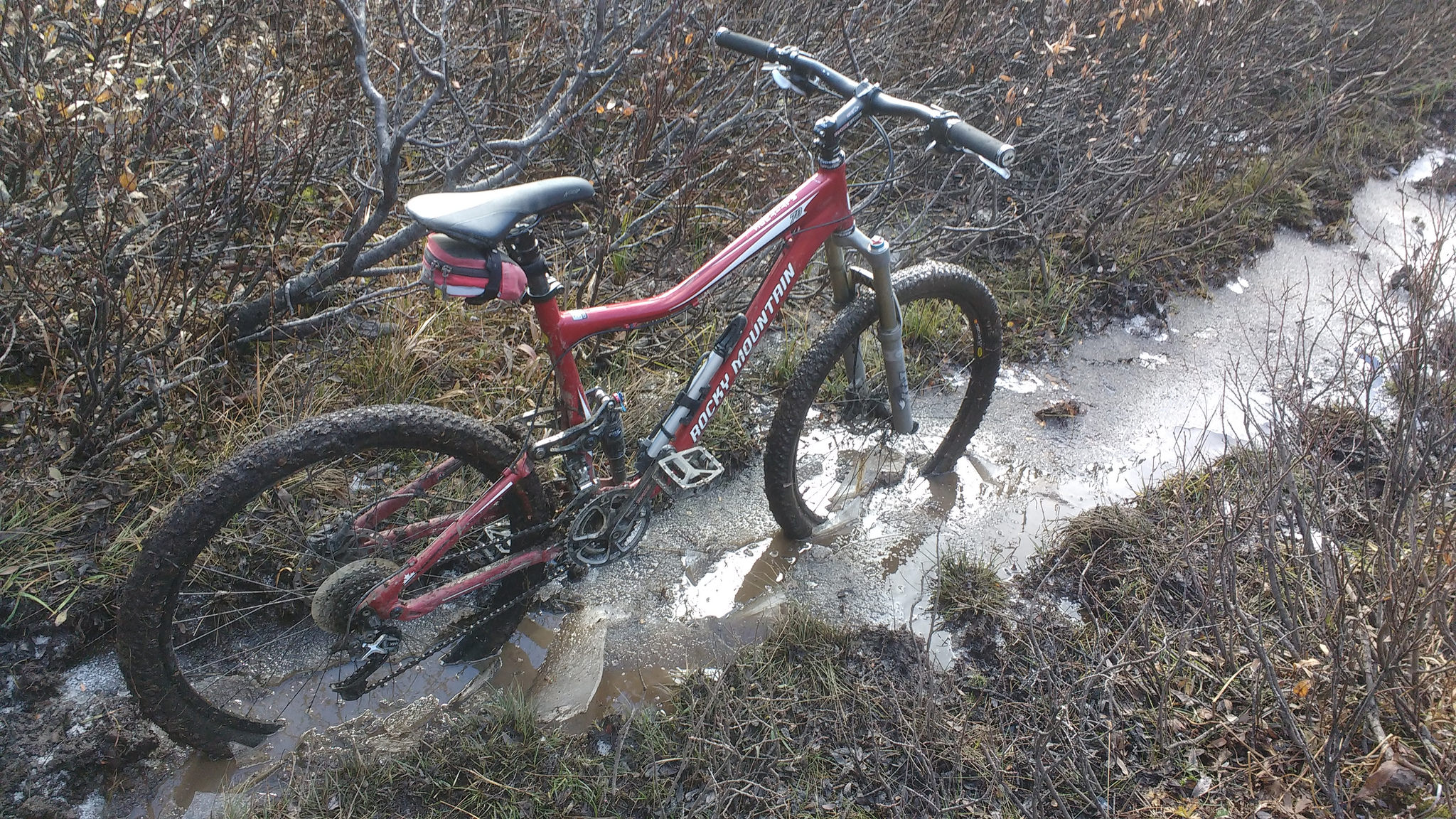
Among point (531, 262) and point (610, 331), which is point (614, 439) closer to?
point (610, 331)

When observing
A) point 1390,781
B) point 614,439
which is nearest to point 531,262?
point 614,439

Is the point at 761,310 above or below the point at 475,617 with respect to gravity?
above

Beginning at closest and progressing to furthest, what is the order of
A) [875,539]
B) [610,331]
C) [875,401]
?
1. [610,331]
2. [875,539]
3. [875,401]

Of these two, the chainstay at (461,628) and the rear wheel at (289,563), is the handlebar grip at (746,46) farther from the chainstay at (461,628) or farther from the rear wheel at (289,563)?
the chainstay at (461,628)

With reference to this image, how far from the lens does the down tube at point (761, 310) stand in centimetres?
261

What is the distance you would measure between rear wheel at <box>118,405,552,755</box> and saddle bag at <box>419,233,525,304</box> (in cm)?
35

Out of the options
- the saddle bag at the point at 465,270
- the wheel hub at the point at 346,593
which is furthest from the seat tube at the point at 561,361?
the wheel hub at the point at 346,593

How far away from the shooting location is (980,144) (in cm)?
225

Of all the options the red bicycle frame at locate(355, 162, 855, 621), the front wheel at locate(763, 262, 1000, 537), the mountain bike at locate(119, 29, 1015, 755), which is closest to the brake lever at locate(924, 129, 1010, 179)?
the mountain bike at locate(119, 29, 1015, 755)

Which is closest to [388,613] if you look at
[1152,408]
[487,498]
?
[487,498]

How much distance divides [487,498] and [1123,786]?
186cm

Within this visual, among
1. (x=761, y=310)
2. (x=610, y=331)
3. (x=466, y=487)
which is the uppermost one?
(x=761, y=310)

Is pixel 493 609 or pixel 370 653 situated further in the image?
pixel 493 609

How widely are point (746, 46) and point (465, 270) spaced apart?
3.89 feet
